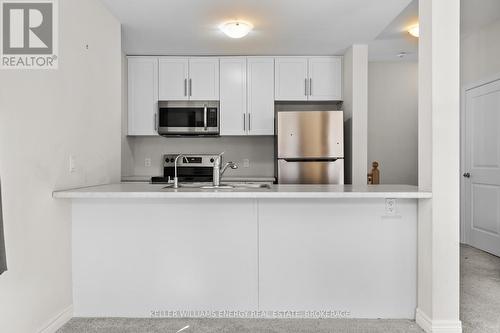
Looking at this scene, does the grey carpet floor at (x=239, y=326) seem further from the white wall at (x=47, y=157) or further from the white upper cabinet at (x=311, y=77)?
the white upper cabinet at (x=311, y=77)

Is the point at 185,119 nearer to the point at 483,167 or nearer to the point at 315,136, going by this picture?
the point at 315,136

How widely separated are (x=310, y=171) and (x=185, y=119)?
1623mm

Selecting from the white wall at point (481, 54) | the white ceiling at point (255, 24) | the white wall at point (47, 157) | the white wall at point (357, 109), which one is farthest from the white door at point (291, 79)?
the white wall at point (47, 157)

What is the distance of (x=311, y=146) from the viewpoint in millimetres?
3969

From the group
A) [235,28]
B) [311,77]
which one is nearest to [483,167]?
[311,77]

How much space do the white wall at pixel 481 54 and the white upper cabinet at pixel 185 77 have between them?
118 inches

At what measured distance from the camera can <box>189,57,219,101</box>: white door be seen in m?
4.37

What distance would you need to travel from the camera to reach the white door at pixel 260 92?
14.4 feet

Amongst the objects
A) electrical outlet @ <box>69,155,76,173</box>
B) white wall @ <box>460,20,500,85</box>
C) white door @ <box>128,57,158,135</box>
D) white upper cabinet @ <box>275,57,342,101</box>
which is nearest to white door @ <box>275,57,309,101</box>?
white upper cabinet @ <box>275,57,342,101</box>

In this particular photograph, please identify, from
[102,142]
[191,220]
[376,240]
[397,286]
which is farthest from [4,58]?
[397,286]

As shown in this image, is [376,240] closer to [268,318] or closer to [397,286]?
[397,286]

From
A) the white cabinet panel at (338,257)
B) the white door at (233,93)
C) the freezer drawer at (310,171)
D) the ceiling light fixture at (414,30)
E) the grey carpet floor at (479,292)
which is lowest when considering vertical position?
the grey carpet floor at (479,292)

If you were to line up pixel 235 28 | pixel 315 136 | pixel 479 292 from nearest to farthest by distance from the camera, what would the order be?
pixel 479 292 → pixel 235 28 → pixel 315 136

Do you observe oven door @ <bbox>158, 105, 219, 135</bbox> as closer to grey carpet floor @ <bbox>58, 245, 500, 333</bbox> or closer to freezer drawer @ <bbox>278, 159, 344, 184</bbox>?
freezer drawer @ <bbox>278, 159, 344, 184</bbox>
